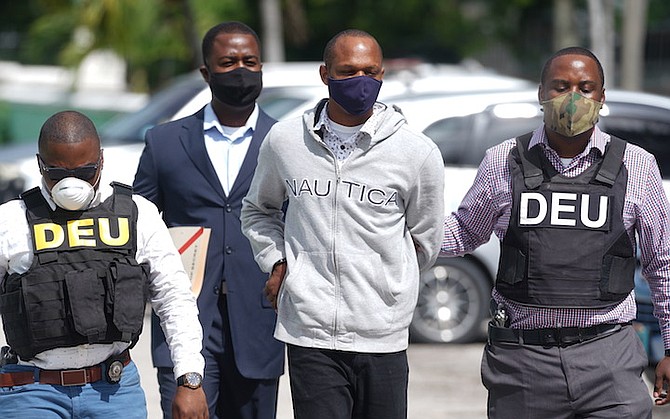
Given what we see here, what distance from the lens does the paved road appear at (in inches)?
283

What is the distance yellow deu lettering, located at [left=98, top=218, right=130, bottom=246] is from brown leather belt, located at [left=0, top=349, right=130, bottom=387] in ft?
1.30

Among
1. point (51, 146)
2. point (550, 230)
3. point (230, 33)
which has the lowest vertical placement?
point (550, 230)

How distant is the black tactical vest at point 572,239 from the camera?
4035mm

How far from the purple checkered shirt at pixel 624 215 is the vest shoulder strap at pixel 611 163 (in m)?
0.03

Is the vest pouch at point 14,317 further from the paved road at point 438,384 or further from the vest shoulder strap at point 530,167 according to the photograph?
the paved road at point 438,384

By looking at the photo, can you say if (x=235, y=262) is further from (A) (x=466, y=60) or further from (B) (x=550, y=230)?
(A) (x=466, y=60)

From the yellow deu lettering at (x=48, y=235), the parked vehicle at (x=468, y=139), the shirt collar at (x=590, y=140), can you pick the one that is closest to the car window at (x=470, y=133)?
the parked vehicle at (x=468, y=139)

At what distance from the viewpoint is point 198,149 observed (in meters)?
4.77

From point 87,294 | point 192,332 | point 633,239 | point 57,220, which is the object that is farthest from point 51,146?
point 633,239

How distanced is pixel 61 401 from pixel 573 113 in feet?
6.31

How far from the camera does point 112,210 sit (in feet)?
12.6

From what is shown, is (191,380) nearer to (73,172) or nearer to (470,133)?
(73,172)

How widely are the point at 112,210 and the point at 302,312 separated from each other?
0.71 metres

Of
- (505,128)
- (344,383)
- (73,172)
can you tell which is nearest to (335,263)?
(344,383)
